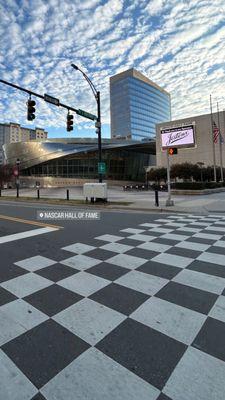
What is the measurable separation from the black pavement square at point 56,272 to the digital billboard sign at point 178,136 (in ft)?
55.7

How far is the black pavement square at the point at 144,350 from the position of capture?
7.49 feet

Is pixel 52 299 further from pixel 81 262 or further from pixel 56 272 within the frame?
pixel 81 262

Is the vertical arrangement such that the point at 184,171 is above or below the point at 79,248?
above

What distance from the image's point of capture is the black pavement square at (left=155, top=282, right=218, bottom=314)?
344 cm

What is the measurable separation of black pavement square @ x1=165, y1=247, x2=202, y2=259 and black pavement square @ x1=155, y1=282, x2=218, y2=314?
5.30ft

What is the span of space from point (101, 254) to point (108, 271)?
1.09m

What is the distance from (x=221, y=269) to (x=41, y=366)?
3.55 metres

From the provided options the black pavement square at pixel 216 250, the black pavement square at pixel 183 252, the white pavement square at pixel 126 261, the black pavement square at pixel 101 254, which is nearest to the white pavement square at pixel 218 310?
the white pavement square at pixel 126 261

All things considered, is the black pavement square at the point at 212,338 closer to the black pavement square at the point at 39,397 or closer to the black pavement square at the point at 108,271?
the black pavement square at the point at 39,397

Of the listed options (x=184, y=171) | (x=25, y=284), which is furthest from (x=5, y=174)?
(x=25, y=284)

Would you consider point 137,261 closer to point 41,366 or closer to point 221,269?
point 221,269

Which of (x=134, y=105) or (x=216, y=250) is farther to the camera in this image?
(x=134, y=105)

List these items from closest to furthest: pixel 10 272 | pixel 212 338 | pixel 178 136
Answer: pixel 212 338, pixel 10 272, pixel 178 136

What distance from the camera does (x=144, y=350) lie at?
2572 millimetres
